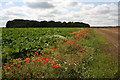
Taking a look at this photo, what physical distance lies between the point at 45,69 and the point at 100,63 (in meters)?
3.17

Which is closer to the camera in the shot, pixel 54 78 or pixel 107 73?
pixel 54 78

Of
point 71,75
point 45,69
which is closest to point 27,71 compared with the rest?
point 45,69

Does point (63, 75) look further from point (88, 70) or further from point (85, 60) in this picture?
point (85, 60)

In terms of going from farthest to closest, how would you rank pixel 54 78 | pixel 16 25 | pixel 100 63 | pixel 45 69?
pixel 16 25, pixel 100 63, pixel 45 69, pixel 54 78

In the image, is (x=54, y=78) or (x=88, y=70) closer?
(x=54, y=78)

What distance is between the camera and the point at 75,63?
5.75 meters

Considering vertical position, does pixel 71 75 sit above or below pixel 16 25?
below

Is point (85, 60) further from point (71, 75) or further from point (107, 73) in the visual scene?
point (71, 75)

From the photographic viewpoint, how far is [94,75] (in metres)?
5.11

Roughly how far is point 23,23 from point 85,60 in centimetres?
2715

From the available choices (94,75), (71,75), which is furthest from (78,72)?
(94,75)

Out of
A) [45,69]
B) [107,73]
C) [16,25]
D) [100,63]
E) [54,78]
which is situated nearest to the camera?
[54,78]

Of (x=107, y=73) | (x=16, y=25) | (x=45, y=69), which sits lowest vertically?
(x=107, y=73)

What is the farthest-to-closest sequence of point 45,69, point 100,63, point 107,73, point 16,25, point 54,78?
1. point 16,25
2. point 100,63
3. point 107,73
4. point 45,69
5. point 54,78
